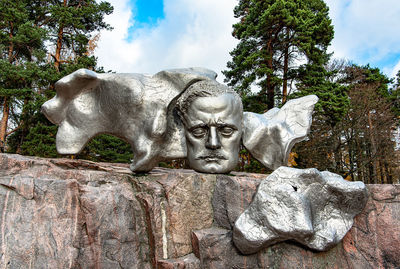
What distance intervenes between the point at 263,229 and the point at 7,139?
35.9 ft

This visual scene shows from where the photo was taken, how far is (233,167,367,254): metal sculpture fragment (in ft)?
A: 7.27

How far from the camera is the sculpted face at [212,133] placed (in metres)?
3.00

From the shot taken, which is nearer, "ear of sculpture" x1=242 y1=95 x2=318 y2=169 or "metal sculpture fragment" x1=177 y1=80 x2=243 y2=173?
"metal sculpture fragment" x1=177 y1=80 x2=243 y2=173

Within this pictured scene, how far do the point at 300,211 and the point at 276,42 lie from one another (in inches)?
379

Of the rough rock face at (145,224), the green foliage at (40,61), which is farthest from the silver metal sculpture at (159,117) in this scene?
the green foliage at (40,61)

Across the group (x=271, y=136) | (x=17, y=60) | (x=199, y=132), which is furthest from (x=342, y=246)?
(x=17, y=60)

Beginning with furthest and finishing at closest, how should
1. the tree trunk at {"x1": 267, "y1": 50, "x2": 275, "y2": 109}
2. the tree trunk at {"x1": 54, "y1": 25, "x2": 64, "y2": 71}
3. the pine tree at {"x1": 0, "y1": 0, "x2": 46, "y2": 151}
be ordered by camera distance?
the tree trunk at {"x1": 267, "y1": 50, "x2": 275, "y2": 109} < the tree trunk at {"x1": 54, "y1": 25, "x2": 64, "y2": 71} < the pine tree at {"x1": 0, "y1": 0, "x2": 46, "y2": 151}

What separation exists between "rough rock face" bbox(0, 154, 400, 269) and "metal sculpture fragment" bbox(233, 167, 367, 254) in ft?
0.52

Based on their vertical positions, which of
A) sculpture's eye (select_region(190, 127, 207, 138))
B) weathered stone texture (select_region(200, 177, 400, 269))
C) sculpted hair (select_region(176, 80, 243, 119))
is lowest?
weathered stone texture (select_region(200, 177, 400, 269))

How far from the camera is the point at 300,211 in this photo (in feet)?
7.32

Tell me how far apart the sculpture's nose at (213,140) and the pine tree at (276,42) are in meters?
7.67

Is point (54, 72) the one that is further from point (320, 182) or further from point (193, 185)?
point (320, 182)

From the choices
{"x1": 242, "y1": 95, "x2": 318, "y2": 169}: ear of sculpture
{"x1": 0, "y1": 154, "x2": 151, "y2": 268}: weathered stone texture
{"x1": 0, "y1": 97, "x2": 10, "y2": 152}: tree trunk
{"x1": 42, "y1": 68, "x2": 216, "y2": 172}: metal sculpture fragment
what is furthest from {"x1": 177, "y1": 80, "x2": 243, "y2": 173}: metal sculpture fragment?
{"x1": 0, "y1": 97, "x2": 10, "y2": 152}: tree trunk

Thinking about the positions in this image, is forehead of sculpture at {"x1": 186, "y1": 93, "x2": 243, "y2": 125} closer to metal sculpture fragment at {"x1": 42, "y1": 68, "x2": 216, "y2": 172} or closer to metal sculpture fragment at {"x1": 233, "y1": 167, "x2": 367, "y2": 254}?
metal sculpture fragment at {"x1": 42, "y1": 68, "x2": 216, "y2": 172}
